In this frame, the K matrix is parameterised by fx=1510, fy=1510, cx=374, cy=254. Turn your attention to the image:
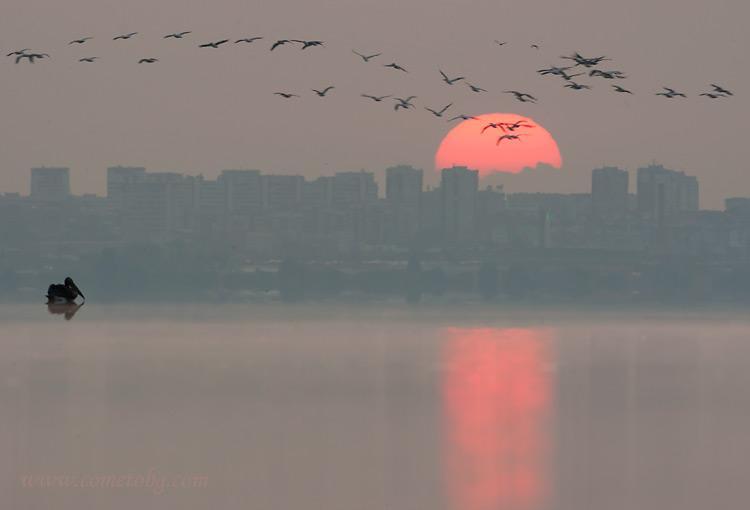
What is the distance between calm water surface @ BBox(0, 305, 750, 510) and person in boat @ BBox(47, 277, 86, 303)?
3403cm

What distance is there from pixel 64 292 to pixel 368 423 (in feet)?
264

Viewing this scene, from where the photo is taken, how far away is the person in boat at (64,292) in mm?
118000

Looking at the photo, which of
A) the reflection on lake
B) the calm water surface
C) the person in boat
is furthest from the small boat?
the reflection on lake

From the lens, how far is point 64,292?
4786 inches

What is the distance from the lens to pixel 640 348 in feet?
259

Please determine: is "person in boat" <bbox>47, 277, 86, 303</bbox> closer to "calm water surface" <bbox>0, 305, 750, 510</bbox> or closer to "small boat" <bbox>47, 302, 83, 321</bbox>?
"small boat" <bbox>47, 302, 83, 321</bbox>

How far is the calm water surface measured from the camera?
33656 millimetres

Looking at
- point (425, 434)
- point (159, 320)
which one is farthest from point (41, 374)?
point (159, 320)

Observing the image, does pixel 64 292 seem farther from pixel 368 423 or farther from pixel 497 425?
pixel 497 425

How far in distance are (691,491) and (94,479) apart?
13.6m

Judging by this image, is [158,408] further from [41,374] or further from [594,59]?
[594,59]

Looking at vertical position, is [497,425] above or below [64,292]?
below

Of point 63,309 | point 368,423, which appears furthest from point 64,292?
point 368,423

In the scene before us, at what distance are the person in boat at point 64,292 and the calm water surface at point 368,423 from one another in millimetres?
34025
